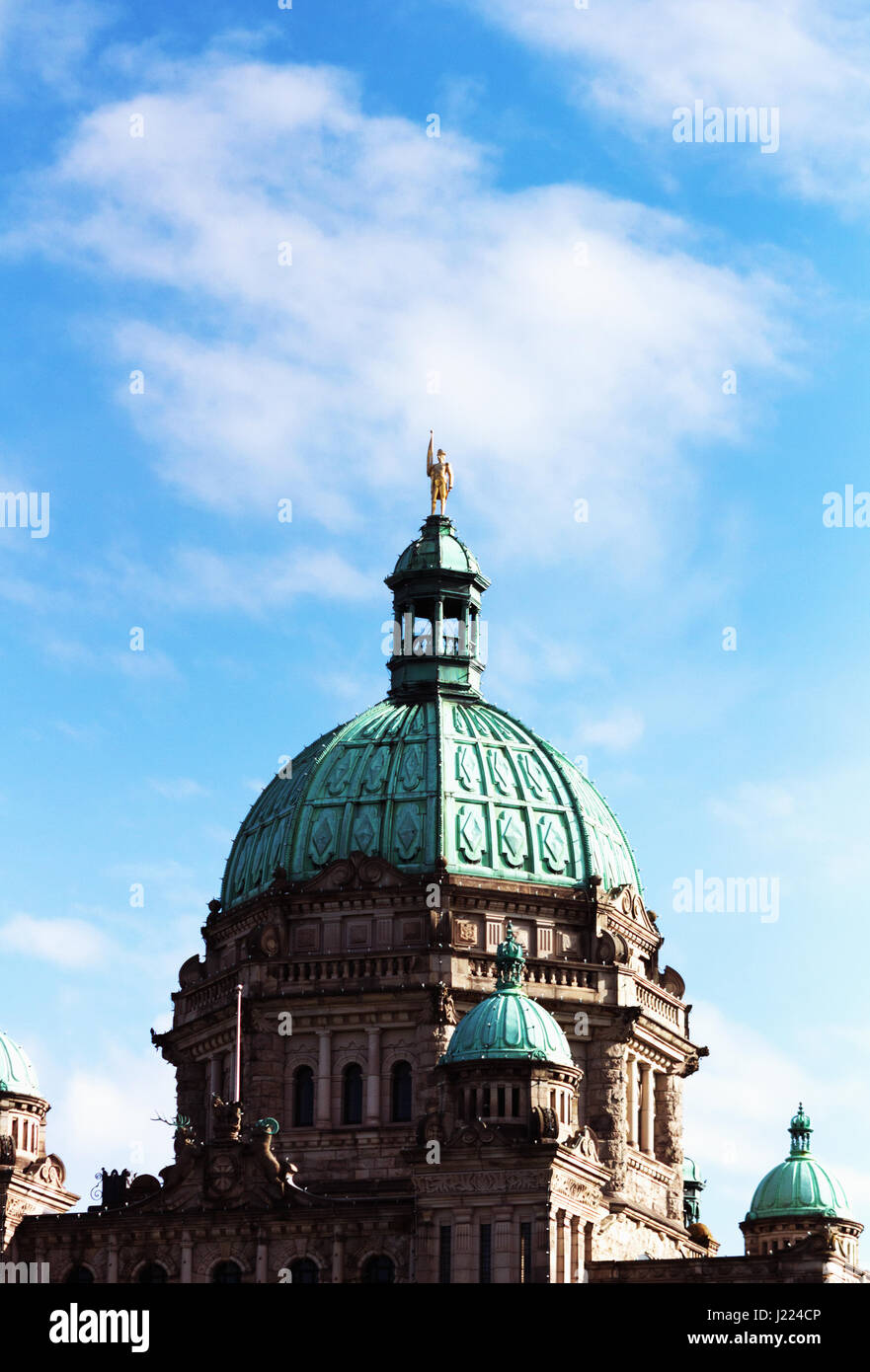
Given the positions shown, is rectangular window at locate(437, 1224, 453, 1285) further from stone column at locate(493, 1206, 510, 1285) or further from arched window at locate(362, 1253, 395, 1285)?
arched window at locate(362, 1253, 395, 1285)

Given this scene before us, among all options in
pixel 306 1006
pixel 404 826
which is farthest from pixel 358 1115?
pixel 404 826

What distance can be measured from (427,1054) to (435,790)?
37.2 feet

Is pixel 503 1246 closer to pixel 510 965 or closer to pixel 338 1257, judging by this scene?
pixel 338 1257

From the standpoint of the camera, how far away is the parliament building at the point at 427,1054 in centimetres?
9206

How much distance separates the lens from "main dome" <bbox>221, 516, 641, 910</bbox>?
109562mm

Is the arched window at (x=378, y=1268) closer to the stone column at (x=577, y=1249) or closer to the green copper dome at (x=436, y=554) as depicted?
the stone column at (x=577, y=1249)

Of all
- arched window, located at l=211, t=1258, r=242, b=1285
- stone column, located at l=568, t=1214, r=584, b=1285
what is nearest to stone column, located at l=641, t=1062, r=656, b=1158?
stone column, located at l=568, t=1214, r=584, b=1285

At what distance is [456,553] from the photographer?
118 m

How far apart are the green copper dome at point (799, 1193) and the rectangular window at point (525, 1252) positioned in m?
22.8

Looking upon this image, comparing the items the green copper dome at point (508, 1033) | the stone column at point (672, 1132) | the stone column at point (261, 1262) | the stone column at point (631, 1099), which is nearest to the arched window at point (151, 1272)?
the stone column at point (261, 1262)

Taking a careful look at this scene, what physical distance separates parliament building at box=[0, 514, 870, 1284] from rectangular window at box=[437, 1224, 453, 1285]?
0.53ft
